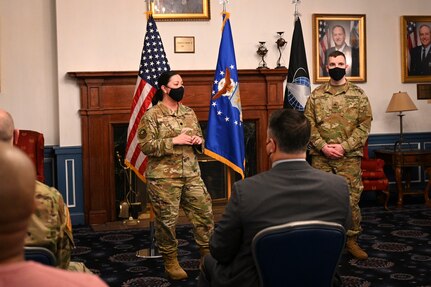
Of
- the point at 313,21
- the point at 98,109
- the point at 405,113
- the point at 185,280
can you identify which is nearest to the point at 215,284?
the point at 185,280

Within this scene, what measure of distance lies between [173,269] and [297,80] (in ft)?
8.20

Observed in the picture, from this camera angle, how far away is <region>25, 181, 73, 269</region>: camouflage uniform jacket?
2676mm

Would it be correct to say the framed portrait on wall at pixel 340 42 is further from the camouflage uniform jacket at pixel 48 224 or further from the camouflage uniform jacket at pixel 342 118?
the camouflage uniform jacket at pixel 48 224

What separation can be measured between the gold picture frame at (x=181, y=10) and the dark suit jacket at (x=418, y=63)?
9.54 feet

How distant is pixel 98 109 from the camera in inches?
305

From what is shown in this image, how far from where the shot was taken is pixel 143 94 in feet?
19.2

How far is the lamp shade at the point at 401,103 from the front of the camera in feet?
27.6

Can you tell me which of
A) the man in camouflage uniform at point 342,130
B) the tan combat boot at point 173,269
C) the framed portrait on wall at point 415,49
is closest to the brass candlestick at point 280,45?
the framed portrait on wall at point 415,49

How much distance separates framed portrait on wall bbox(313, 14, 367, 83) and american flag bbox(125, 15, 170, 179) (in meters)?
3.12

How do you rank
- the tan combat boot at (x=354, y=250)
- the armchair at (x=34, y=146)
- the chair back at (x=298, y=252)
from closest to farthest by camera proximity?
the chair back at (x=298, y=252) < the tan combat boot at (x=354, y=250) < the armchair at (x=34, y=146)

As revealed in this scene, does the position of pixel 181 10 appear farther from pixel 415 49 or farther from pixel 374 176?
pixel 415 49

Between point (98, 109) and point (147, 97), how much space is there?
2.05 metres

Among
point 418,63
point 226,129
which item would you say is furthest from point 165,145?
point 418,63

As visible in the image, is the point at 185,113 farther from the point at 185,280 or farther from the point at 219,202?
the point at 219,202
